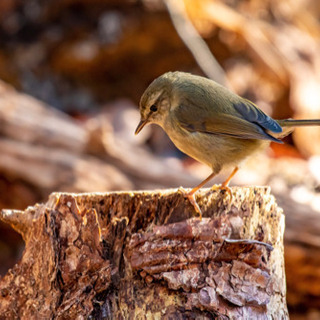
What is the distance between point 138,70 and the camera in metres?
8.66

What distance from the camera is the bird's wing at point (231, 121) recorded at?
3518 mm

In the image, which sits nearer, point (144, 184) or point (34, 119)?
point (144, 184)

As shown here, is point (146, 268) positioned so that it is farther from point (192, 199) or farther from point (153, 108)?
point (153, 108)

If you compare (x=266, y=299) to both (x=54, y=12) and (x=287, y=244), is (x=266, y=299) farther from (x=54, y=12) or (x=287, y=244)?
(x=54, y=12)

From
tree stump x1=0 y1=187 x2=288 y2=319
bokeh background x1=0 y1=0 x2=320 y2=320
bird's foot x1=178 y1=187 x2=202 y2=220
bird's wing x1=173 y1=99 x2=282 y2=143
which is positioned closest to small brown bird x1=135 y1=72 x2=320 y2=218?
bird's wing x1=173 y1=99 x2=282 y2=143

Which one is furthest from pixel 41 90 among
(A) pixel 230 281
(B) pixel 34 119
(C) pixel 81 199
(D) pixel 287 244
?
(A) pixel 230 281

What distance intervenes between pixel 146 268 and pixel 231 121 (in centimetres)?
130

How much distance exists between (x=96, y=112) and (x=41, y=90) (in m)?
0.96

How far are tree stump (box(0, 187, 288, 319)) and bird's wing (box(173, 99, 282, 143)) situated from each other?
2.43 feet

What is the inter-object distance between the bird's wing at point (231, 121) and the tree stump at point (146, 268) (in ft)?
2.43

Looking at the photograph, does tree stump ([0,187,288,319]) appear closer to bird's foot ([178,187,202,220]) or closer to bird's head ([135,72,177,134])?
bird's foot ([178,187,202,220])

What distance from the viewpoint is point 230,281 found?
8.88 ft

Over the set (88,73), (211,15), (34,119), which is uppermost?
(211,15)

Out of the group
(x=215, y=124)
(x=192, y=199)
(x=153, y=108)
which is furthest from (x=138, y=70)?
(x=192, y=199)
